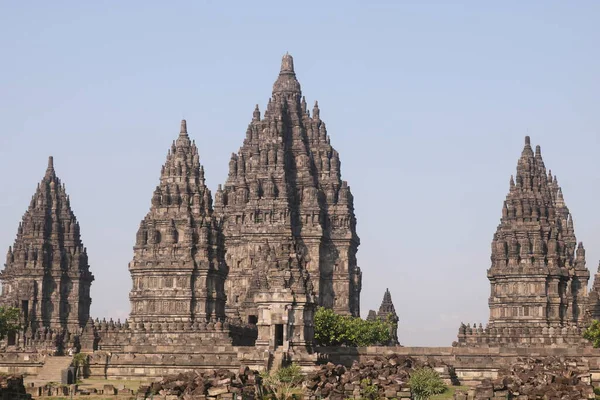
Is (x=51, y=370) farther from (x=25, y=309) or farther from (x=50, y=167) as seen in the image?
(x=50, y=167)

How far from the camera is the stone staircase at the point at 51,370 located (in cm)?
9038

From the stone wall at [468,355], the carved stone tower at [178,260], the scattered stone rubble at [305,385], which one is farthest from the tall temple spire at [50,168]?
the scattered stone rubble at [305,385]

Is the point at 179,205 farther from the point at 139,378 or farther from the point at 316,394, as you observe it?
the point at 316,394

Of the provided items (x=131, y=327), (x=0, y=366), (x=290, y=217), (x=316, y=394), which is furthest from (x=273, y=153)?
(x=316, y=394)

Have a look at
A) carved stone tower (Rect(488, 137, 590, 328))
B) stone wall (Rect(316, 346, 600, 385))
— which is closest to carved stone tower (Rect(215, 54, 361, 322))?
carved stone tower (Rect(488, 137, 590, 328))

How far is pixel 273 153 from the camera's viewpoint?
14062 cm

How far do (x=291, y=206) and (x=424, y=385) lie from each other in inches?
2515

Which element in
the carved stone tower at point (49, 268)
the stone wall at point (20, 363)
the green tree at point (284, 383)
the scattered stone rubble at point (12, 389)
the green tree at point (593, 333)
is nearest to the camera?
the scattered stone rubble at point (12, 389)

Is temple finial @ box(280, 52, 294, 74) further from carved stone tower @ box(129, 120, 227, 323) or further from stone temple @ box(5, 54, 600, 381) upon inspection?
carved stone tower @ box(129, 120, 227, 323)

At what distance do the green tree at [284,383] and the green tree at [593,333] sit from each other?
3082cm

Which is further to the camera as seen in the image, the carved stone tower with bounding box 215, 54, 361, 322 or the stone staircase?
the carved stone tower with bounding box 215, 54, 361, 322

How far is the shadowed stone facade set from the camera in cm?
12394

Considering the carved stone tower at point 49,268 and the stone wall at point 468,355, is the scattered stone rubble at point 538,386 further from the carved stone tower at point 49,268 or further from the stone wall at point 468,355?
the carved stone tower at point 49,268

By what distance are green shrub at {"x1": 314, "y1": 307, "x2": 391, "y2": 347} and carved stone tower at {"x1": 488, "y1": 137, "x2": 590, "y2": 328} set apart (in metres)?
9.98
